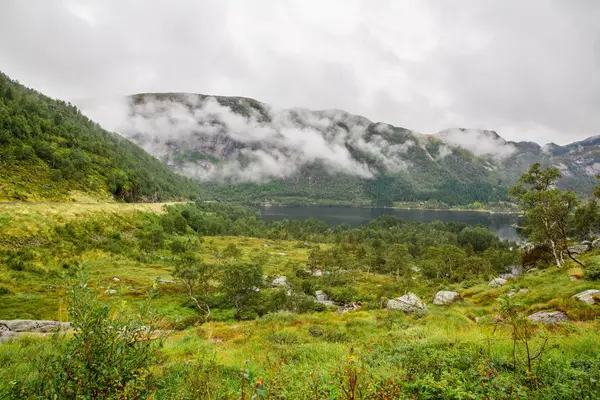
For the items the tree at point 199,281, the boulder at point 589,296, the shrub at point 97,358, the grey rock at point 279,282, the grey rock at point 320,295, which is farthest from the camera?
the grey rock at point 320,295

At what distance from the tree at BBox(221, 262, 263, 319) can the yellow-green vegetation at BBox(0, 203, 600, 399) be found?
0.45 metres

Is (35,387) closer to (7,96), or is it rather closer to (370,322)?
(370,322)

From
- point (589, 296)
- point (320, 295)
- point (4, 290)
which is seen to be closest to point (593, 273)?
point (589, 296)

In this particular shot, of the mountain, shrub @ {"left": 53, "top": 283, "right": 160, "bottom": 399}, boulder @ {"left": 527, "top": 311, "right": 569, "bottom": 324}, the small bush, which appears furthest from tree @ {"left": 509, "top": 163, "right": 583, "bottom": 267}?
the mountain

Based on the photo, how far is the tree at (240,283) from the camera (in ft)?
134

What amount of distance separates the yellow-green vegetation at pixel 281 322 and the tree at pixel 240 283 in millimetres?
449

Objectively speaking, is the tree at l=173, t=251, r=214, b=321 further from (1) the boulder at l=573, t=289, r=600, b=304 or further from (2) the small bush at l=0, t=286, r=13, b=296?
(1) the boulder at l=573, t=289, r=600, b=304

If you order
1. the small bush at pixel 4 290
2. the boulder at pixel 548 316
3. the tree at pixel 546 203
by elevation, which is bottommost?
the small bush at pixel 4 290

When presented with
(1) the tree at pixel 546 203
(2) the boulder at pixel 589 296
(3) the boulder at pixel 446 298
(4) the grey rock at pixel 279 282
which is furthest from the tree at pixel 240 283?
(1) the tree at pixel 546 203

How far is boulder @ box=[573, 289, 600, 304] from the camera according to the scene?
1635 centimetres

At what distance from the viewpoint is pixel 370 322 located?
20562 millimetres

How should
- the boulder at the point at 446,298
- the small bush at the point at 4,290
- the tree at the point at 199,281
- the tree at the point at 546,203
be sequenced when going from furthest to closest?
the tree at the point at 199,281 < the boulder at the point at 446,298 < the small bush at the point at 4,290 < the tree at the point at 546,203

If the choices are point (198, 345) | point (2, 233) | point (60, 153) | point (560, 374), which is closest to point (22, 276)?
point (2, 233)

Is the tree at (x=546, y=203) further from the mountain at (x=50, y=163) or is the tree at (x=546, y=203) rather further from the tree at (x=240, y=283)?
the mountain at (x=50, y=163)
